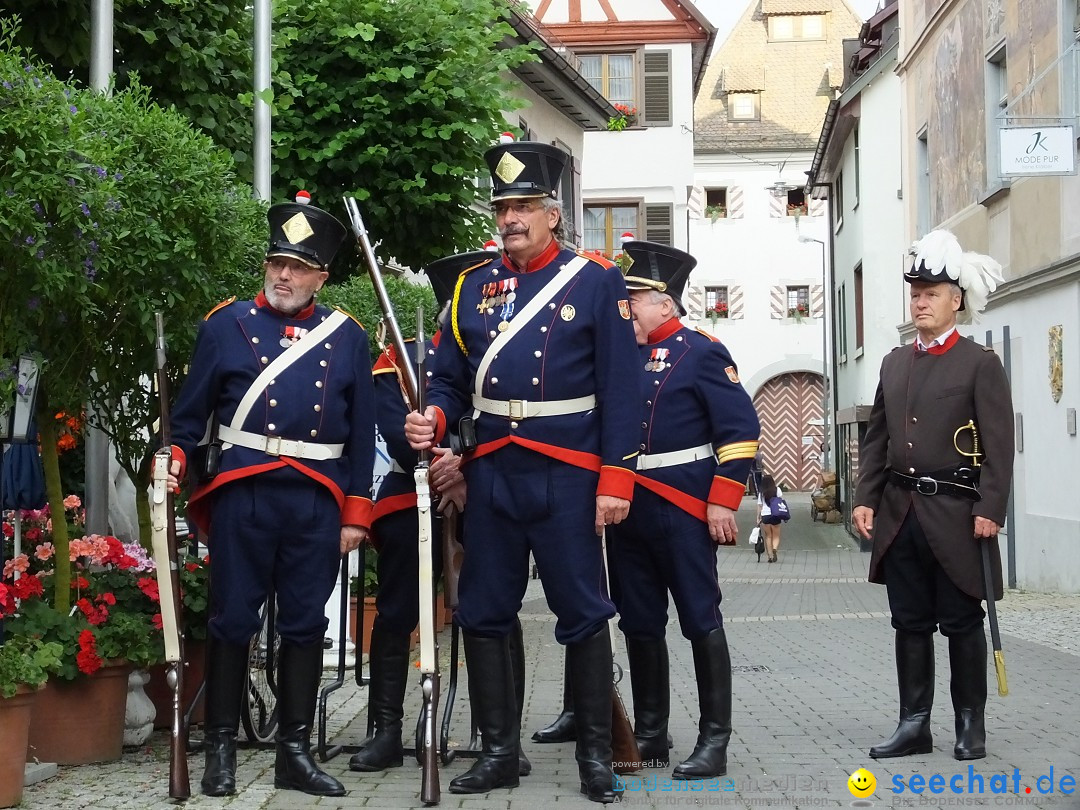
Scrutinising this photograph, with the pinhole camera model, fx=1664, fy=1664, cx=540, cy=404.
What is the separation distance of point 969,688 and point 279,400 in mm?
3079

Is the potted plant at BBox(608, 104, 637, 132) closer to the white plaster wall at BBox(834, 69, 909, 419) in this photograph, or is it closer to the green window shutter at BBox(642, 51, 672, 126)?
the green window shutter at BBox(642, 51, 672, 126)

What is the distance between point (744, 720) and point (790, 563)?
59.7 feet

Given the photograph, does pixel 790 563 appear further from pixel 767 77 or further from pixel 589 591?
pixel 767 77

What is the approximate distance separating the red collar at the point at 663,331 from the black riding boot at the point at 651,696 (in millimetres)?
1245

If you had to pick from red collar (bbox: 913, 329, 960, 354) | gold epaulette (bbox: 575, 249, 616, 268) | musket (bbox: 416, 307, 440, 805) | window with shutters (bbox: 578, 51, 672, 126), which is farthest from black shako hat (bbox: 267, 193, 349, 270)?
window with shutters (bbox: 578, 51, 672, 126)

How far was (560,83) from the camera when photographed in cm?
3020

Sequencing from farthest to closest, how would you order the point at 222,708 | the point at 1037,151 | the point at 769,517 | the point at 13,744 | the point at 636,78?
the point at 636,78 → the point at 769,517 → the point at 1037,151 → the point at 222,708 → the point at 13,744

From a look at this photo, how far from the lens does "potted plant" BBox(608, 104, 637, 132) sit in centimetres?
3212

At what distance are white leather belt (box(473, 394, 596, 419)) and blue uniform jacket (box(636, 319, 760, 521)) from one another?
0.60 meters

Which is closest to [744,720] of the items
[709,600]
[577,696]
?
[709,600]

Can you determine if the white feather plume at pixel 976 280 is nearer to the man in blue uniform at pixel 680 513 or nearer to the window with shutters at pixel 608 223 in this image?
the man in blue uniform at pixel 680 513

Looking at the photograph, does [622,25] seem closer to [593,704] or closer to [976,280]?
[976,280]

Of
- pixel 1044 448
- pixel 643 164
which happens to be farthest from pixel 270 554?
pixel 643 164

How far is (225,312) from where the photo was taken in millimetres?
6277
